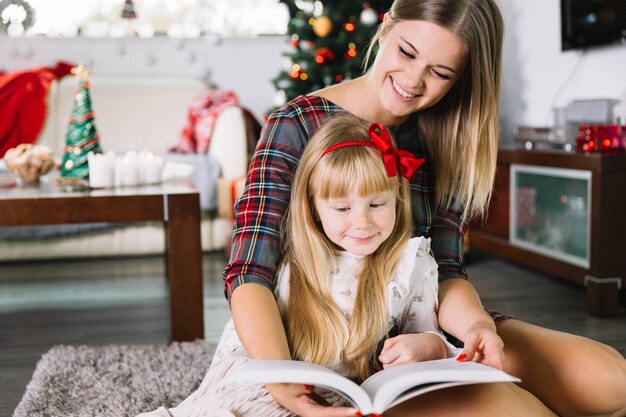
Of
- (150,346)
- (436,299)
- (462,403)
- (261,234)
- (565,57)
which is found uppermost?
(565,57)

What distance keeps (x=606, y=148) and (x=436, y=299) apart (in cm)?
141

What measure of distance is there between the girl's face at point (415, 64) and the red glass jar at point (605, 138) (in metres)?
1.30

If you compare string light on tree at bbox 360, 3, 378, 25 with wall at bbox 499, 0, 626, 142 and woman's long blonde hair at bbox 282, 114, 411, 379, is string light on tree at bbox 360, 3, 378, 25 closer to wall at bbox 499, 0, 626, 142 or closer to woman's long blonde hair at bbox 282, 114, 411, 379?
wall at bbox 499, 0, 626, 142

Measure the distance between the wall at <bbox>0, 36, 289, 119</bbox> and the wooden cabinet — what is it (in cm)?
179

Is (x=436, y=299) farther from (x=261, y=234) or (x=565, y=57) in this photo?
(x=565, y=57)

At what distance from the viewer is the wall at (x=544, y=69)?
2730 mm

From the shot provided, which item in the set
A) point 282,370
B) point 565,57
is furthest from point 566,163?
point 282,370

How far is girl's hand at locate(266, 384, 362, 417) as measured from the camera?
2.79 feet

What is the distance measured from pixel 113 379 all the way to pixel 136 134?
7.59 ft

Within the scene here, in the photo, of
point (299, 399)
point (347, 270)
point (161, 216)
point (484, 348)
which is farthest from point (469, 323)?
point (161, 216)

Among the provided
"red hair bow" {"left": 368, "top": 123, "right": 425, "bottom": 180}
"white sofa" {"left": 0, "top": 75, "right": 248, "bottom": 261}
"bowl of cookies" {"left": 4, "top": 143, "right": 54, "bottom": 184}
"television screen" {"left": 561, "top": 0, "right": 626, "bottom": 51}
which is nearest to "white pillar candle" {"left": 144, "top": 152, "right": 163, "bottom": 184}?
"bowl of cookies" {"left": 4, "top": 143, "right": 54, "bottom": 184}

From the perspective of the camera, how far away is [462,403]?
0.93 metres

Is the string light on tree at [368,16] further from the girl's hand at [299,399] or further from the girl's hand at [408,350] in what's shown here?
the girl's hand at [299,399]

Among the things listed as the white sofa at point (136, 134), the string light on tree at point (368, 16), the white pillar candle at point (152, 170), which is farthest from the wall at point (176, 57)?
the white pillar candle at point (152, 170)
